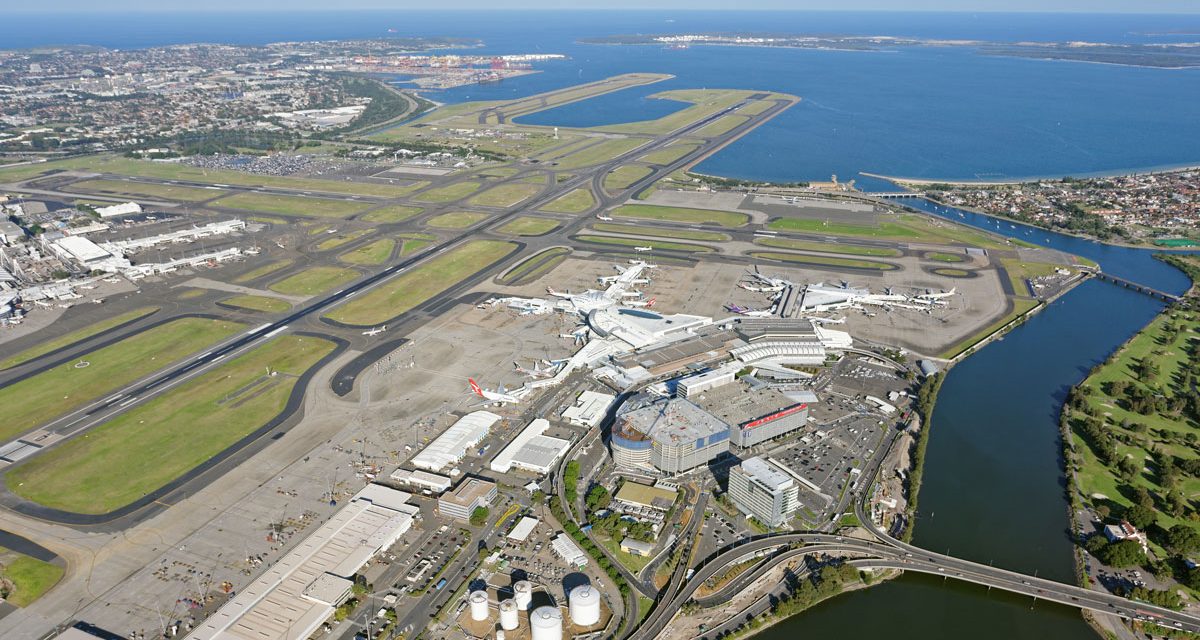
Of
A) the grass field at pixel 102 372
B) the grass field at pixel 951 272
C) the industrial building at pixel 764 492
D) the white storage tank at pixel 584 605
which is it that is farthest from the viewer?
the grass field at pixel 951 272

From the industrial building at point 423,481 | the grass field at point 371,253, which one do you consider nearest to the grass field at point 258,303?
the grass field at point 371,253

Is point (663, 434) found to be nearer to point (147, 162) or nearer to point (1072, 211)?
point (1072, 211)

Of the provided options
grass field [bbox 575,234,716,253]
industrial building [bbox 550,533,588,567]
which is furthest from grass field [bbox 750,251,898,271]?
industrial building [bbox 550,533,588,567]

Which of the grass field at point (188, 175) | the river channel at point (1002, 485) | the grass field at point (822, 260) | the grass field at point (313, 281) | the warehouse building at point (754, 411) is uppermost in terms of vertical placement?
the grass field at point (188, 175)

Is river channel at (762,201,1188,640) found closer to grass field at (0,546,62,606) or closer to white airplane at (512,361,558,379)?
white airplane at (512,361,558,379)

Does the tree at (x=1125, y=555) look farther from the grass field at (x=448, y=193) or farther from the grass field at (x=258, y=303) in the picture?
the grass field at (x=448, y=193)

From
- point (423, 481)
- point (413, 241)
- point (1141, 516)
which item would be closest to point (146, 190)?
point (413, 241)
